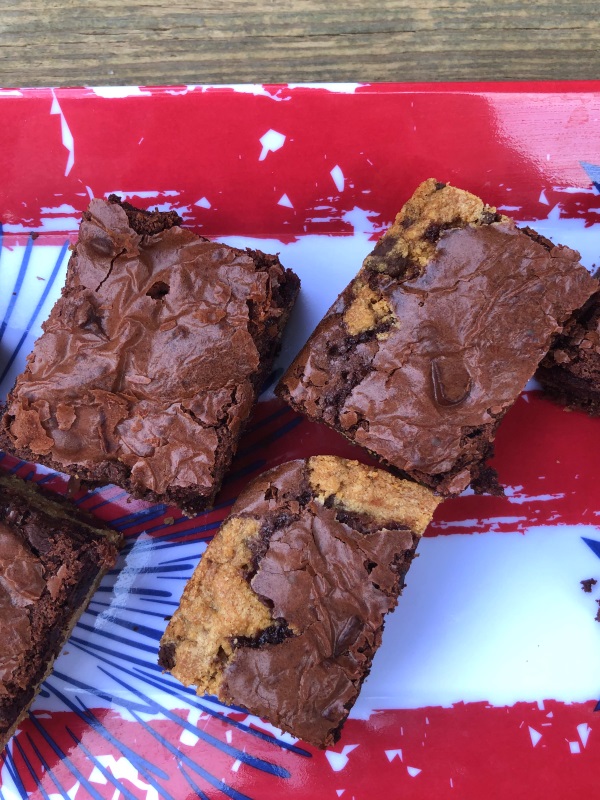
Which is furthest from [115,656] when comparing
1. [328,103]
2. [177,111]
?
[328,103]

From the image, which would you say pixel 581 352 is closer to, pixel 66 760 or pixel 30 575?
pixel 30 575

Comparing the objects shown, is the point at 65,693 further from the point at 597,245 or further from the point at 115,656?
the point at 597,245

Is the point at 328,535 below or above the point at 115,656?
above

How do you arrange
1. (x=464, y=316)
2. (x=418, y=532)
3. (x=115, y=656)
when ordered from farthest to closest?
(x=115, y=656), (x=418, y=532), (x=464, y=316)

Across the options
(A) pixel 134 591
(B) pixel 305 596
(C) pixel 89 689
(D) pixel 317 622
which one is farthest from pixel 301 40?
(C) pixel 89 689

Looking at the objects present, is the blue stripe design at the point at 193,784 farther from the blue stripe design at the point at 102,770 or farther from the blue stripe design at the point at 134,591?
the blue stripe design at the point at 134,591
